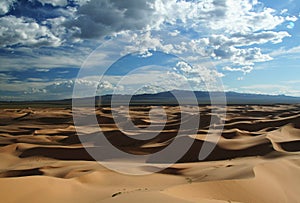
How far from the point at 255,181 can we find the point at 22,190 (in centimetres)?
498

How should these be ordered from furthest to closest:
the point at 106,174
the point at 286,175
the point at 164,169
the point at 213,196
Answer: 1. the point at 164,169
2. the point at 106,174
3. the point at 286,175
4. the point at 213,196

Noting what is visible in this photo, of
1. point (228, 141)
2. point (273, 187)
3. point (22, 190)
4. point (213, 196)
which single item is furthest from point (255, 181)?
point (228, 141)

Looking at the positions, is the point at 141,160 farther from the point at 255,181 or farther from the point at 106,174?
the point at 255,181

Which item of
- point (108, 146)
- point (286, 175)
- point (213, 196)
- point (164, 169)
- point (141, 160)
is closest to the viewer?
point (213, 196)

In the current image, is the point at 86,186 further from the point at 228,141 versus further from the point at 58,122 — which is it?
the point at 58,122

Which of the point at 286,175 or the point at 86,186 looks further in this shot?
the point at 286,175

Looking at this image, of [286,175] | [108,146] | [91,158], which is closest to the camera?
[286,175]

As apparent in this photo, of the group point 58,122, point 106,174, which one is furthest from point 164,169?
point 58,122

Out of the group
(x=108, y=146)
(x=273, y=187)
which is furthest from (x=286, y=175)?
(x=108, y=146)

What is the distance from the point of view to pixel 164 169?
1069 cm

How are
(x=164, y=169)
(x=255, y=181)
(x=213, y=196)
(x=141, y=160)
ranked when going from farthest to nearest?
(x=141, y=160), (x=164, y=169), (x=255, y=181), (x=213, y=196)

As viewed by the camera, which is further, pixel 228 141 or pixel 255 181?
pixel 228 141

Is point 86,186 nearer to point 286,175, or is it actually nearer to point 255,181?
point 255,181

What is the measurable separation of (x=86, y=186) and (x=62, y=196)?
1.20 meters
